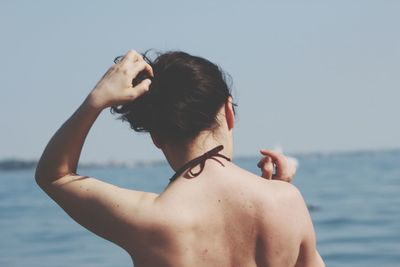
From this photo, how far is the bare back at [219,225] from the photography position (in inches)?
91.6

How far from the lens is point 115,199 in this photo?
90.8 inches

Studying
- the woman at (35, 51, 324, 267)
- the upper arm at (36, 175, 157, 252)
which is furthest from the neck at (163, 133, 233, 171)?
the upper arm at (36, 175, 157, 252)

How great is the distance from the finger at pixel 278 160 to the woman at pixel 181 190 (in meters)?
0.34

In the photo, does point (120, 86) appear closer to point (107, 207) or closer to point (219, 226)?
point (107, 207)

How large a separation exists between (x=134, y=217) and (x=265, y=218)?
15.8 inches

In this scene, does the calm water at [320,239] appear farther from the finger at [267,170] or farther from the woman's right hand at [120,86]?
the woman's right hand at [120,86]

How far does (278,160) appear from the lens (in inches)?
110

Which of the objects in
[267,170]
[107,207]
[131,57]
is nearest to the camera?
[107,207]

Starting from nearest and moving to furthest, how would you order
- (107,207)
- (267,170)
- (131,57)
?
(107,207) → (131,57) → (267,170)

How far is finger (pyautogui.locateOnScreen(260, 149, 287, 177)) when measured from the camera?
278 centimetres

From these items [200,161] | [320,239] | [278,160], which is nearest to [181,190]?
[200,161]

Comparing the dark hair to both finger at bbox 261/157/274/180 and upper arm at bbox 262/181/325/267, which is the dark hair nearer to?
upper arm at bbox 262/181/325/267

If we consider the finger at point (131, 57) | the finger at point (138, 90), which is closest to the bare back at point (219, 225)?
the finger at point (138, 90)

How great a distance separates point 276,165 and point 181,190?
1.76 feet
